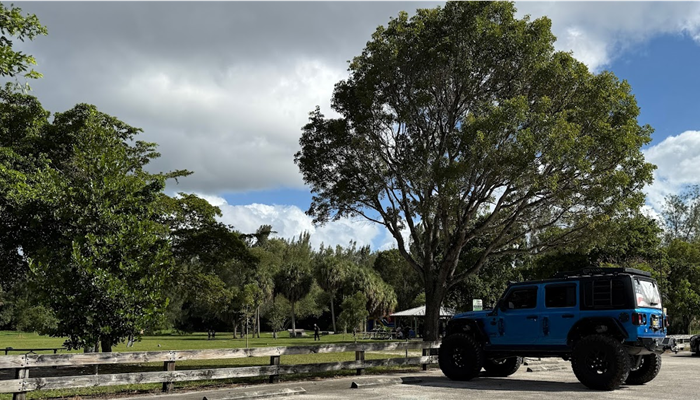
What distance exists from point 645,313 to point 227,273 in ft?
196

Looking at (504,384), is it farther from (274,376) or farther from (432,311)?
(432,311)

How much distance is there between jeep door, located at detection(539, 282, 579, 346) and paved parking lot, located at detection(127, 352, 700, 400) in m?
1.09

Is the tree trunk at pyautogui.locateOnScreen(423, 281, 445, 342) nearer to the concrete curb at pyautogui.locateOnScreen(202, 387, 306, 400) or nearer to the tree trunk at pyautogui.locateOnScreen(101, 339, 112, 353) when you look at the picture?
the concrete curb at pyautogui.locateOnScreen(202, 387, 306, 400)

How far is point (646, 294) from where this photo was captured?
12766 mm

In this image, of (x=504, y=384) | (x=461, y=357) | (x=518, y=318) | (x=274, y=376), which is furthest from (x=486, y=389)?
(x=274, y=376)

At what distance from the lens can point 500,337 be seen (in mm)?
14062

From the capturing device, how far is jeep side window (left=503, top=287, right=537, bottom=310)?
1372 centimetres

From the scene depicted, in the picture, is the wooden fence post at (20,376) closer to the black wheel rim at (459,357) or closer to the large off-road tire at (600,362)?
the black wheel rim at (459,357)

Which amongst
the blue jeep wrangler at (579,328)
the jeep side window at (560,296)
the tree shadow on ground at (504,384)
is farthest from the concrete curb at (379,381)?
the jeep side window at (560,296)

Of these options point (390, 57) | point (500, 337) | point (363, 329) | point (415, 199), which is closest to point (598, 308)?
point (500, 337)

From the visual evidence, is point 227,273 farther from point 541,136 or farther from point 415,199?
point 541,136

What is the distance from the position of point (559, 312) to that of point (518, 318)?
1.02 meters

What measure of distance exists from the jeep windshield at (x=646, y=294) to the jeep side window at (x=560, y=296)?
4.27 ft

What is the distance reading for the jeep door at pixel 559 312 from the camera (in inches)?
512
